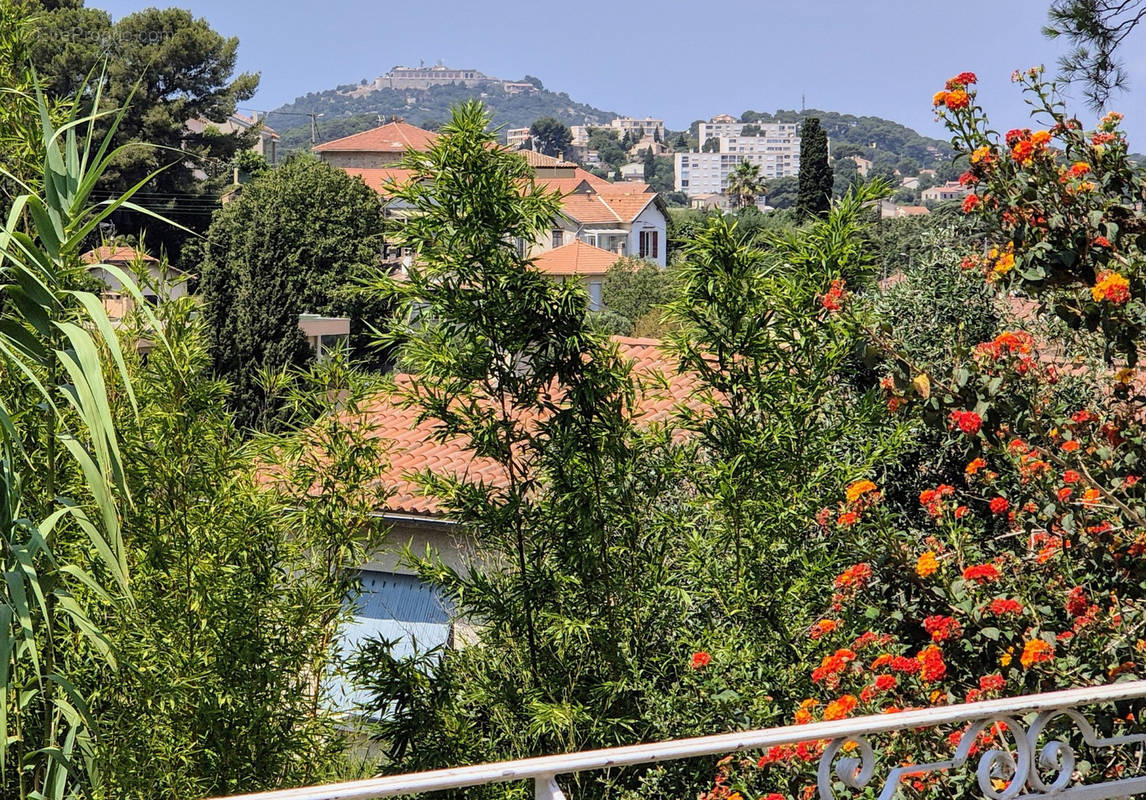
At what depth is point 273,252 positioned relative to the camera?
2552 cm

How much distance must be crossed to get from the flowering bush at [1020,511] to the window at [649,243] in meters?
47.7

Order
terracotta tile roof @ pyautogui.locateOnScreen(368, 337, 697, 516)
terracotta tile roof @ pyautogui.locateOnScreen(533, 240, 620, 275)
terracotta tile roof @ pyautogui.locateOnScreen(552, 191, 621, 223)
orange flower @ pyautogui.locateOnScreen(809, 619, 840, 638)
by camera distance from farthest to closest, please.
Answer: terracotta tile roof @ pyautogui.locateOnScreen(552, 191, 621, 223), terracotta tile roof @ pyautogui.locateOnScreen(533, 240, 620, 275), terracotta tile roof @ pyautogui.locateOnScreen(368, 337, 697, 516), orange flower @ pyautogui.locateOnScreen(809, 619, 840, 638)

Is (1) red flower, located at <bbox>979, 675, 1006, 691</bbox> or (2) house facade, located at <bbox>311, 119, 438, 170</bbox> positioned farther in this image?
(2) house facade, located at <bbox>311, 119, 438, 170</bbox>

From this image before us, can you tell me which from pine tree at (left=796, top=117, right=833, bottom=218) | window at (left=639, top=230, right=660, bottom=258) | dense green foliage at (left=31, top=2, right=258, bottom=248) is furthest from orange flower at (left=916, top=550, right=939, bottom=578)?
window at (left=639, top=230, right=660, bottom=258)

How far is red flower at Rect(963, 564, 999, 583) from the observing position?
270 centimetres

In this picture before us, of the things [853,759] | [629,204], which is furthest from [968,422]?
[629,204]

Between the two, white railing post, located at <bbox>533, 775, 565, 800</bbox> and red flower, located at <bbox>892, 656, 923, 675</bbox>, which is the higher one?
white railing post, located at <bbox>533, 775, 565, 800</bbox>


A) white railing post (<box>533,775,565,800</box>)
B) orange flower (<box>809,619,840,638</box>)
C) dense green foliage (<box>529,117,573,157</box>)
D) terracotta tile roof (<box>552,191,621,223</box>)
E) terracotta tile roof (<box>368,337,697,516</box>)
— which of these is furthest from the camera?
dense green foliage (<box>529,117,573,157</box>)

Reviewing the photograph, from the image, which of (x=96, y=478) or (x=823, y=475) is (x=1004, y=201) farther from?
(x=96, y=478)

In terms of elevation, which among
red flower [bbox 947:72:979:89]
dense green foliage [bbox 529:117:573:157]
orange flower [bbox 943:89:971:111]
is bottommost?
A: orange flower [bbox 943:89:971:111]

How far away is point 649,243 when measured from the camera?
5106cm

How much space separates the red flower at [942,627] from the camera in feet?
8.96

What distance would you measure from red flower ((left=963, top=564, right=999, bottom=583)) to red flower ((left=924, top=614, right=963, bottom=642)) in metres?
0.12

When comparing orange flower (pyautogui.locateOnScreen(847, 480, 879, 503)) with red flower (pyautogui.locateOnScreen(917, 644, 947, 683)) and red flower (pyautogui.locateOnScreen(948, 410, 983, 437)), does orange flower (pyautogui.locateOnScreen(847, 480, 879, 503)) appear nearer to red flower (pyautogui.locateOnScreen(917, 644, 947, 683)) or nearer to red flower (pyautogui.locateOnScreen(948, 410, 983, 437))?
red flower (pyautogui.locateOnScreen(948, 410, 983, 437))
